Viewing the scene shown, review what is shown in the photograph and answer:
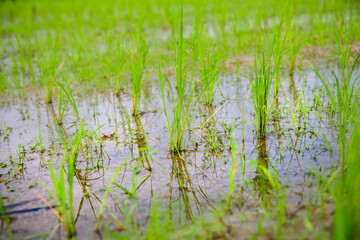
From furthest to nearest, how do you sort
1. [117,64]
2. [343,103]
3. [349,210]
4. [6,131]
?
1. [117,64]
2. [6,131]
3. [343,103]
4. [349,210]

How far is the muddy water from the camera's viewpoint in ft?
5.94

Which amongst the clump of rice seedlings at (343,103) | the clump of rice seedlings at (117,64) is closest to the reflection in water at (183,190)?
the clump of rice seedlings at (343,103)

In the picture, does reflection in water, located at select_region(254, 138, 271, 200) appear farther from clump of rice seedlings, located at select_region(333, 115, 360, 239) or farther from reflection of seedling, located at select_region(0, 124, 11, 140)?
reflection of seedling, located at select_region(0, 124, 11, 140)

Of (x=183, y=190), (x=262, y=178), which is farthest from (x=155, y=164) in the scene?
(x=262, y=178)

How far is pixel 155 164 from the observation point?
229cm

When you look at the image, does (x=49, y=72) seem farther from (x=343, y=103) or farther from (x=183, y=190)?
(x=343, y=103)

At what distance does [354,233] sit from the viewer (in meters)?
1.21

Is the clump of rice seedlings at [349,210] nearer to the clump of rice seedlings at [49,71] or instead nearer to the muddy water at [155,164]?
the muddy water at [155,164]

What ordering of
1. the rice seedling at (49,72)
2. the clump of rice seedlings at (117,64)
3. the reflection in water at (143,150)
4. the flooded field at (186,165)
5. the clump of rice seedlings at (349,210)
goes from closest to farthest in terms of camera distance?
the clump of rice seedlings at (349,210), the flooded field at (186,165), the reflection in water at (143,150), the clump of rice seedlings at (117,64), the rice seedling at (49,72)

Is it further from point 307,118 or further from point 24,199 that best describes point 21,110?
point 307,118

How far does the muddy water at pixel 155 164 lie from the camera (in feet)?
5.94

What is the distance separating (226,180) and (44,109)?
2.71m

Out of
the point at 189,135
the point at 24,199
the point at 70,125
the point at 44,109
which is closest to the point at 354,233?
the point at 189,135

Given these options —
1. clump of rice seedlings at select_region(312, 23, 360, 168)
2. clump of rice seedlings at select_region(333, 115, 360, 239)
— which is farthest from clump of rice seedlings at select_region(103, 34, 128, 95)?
clump of rice seedlings at select_region(333, 115, 360, 239)
